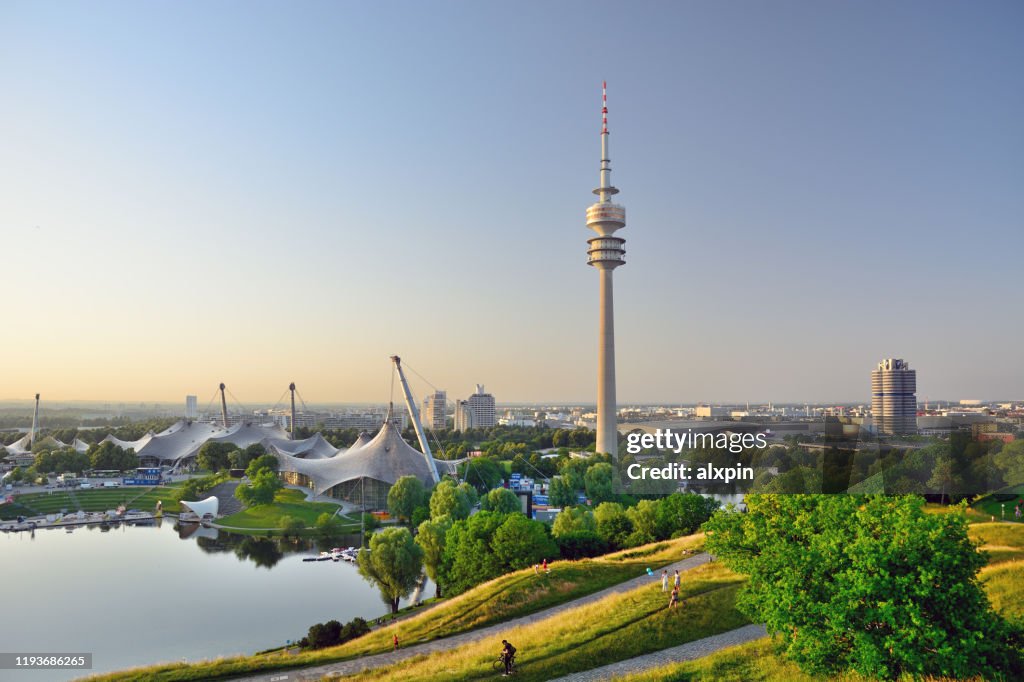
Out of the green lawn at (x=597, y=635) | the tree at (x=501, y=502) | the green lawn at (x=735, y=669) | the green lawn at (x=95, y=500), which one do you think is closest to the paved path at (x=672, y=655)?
the green lawn at (x=597, y=635)

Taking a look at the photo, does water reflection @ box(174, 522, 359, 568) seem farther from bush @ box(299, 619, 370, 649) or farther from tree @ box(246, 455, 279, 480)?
bush @ box(299, 619, 370, 649)

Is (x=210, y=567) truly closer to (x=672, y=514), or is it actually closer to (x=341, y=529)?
(x=341, y=529)

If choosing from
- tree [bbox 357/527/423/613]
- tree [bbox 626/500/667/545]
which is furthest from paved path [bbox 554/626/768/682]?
tree [bbox 357/527/423/613]

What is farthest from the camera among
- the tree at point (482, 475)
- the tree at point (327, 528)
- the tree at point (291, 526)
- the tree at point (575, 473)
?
the tree at point (482, 475)

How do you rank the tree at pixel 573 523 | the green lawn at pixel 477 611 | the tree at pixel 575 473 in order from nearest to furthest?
the green lawn at pixel 477 611 < the tree at pixel 573 523 < the tree at pixel 575 473

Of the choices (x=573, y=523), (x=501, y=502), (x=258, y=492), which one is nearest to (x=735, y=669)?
Result: (x=573, y=523)

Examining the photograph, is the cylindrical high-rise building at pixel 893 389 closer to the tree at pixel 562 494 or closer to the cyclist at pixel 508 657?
the tree at pixel 562 494

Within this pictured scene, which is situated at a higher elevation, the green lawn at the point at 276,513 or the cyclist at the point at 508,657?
the cyclist at the point at 508,657

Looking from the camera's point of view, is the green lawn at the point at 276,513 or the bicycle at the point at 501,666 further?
the green lawn at the point at 276,513
